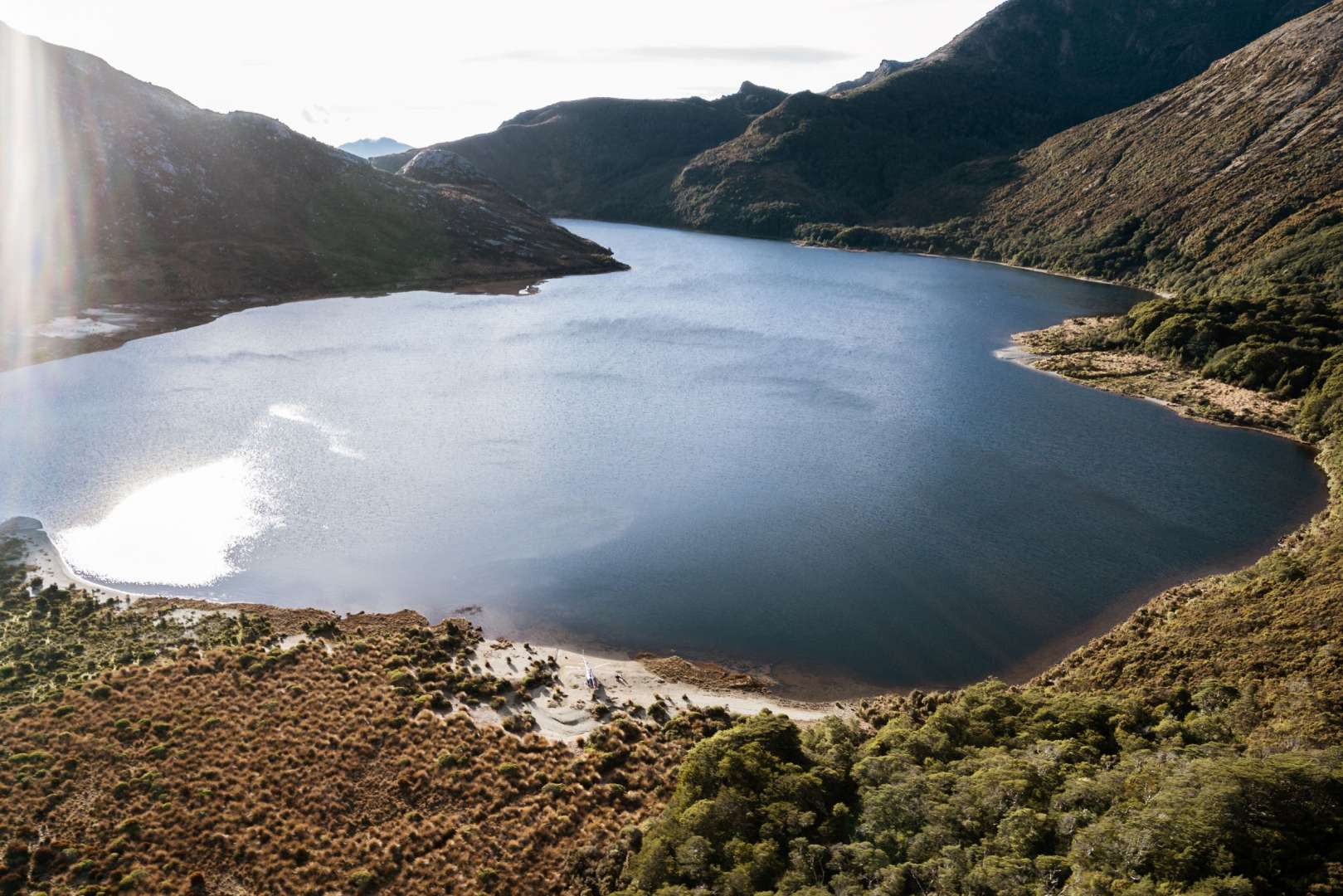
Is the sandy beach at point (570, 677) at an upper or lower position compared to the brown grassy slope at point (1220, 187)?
lower

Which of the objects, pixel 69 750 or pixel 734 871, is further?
pixel 69 750

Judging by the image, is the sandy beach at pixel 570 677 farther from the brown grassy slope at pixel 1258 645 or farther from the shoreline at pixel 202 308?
the shoreline at pixel 202 308

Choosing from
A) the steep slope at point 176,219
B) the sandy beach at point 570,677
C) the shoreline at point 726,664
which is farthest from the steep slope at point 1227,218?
the steep slope at point 176,219

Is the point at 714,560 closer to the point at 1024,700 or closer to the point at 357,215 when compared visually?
the point at 1024,700

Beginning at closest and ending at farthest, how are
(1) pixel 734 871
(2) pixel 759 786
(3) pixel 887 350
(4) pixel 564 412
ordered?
(1) pixel 734 871
(2) pixel 759 786
(4) pixel 564 412
(3) pixel 887 350

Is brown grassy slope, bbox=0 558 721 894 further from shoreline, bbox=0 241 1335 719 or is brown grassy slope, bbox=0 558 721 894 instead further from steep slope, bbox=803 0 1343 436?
steep slope, bbox=803 0 1343 436

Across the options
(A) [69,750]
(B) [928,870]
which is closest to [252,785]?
(A) [69,750]

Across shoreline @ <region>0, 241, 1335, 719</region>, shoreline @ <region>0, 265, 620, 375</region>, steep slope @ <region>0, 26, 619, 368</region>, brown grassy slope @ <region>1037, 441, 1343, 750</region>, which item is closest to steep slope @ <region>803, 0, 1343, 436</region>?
shoreline @ <region>0, 241, 1335, 719</region>
